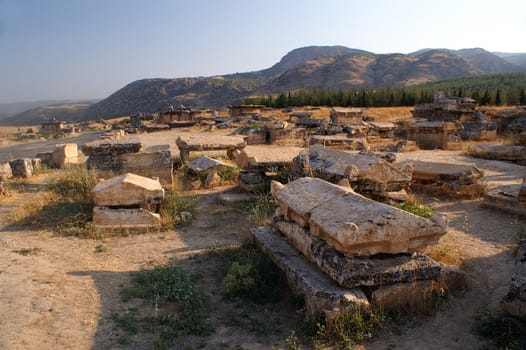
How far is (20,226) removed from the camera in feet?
20.3

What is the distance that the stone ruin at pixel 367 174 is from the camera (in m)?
6.46

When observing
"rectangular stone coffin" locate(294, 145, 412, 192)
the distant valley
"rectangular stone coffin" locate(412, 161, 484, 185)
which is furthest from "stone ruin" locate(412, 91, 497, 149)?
the distant valley

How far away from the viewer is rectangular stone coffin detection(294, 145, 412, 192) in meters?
6.46

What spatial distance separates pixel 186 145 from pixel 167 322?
736 cm

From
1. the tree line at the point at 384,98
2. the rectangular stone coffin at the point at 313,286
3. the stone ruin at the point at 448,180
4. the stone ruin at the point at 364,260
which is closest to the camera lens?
the rectangular stone coffin at the point at 313,286

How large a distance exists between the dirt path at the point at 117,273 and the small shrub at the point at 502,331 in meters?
0.11

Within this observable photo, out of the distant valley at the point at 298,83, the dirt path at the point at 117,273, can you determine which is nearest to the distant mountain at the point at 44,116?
the distant valley at the point at 298,83

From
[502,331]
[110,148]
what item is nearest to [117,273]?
[502,331]

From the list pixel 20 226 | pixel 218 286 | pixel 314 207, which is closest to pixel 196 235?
pixel 218 286

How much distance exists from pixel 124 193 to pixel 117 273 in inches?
77.5

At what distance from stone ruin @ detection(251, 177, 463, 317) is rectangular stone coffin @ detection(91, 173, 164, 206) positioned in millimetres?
2955

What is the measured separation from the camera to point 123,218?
615 cm

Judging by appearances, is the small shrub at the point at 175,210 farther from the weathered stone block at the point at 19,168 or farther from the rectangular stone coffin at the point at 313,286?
the weathered stone block at the point at 19,168

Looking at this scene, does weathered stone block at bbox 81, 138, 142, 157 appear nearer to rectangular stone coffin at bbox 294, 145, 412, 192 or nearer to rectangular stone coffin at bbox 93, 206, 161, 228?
rectangular stone coffin at bbox 93, 206, 161, 228
